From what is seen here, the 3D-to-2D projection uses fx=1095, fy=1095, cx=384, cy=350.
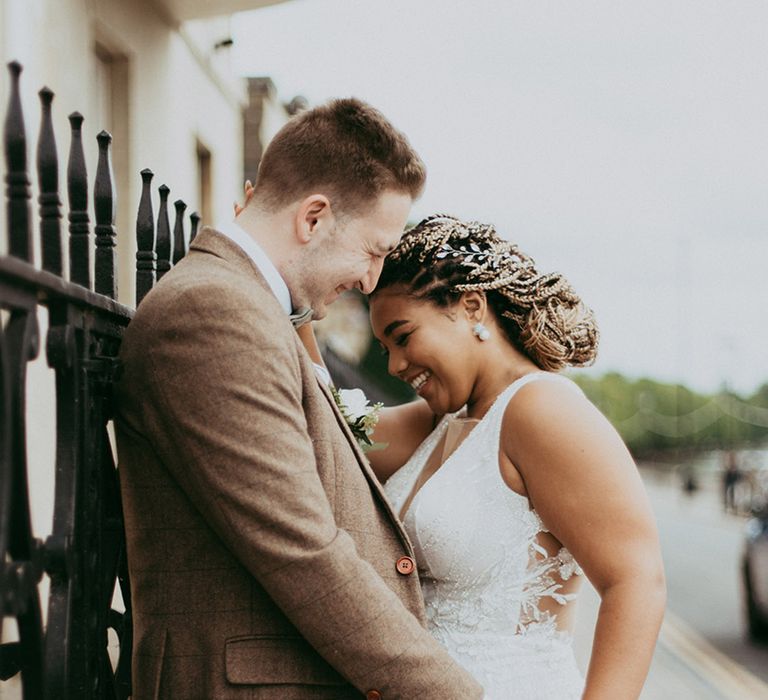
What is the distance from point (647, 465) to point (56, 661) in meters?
115

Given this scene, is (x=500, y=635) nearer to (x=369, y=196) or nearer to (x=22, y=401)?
(x=369, y=196)

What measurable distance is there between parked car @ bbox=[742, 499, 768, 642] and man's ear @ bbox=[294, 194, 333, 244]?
1098cm

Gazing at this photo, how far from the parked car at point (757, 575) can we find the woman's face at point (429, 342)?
398 inches

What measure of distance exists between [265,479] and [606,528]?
0.95m

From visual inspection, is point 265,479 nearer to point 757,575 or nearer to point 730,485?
point 757,575

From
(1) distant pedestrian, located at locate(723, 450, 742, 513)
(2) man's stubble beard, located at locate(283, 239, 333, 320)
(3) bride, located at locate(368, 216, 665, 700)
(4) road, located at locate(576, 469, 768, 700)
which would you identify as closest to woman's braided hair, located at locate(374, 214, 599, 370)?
(3) bride, located at locate(368, 216, 665, 700)

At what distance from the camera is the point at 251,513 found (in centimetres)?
207

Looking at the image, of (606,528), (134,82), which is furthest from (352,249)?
(134,82)

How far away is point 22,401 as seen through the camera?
70.1 inches

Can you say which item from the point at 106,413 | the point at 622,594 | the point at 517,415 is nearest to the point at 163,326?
the point at 106,413

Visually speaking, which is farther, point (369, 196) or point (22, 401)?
point (369, 196)

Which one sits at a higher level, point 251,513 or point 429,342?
point 429,342

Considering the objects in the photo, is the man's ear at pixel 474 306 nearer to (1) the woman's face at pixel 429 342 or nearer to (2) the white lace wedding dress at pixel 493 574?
(1) the woman's face at pixel 429 342

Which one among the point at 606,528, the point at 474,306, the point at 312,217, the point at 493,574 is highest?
the point at 312,217
